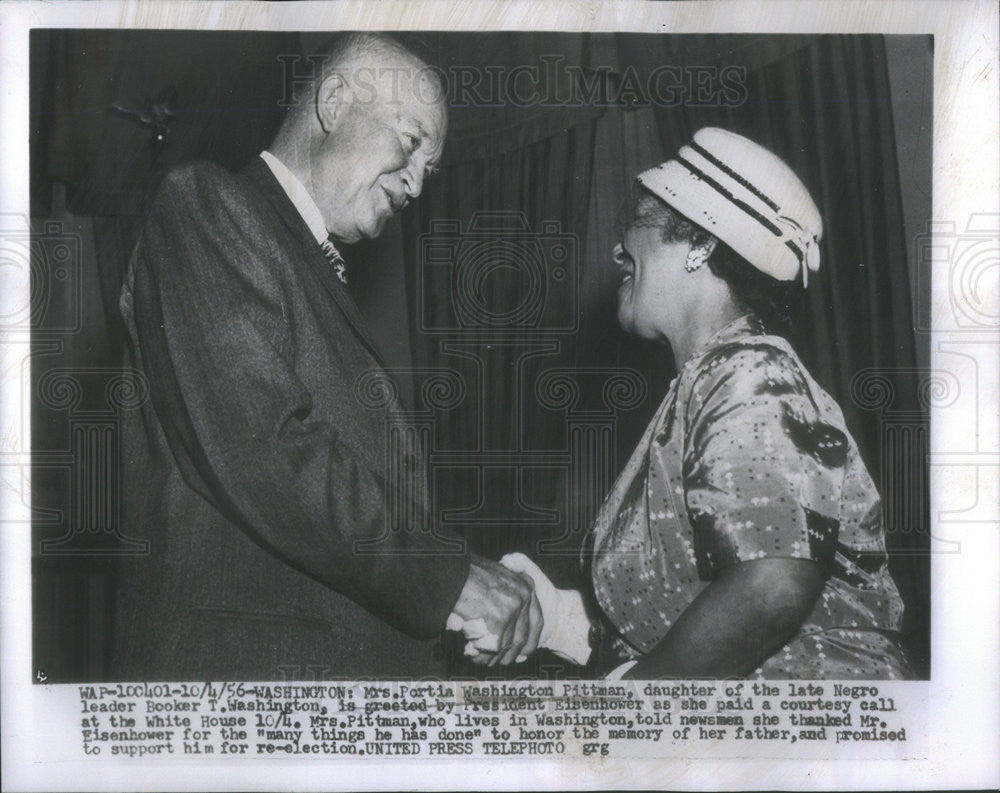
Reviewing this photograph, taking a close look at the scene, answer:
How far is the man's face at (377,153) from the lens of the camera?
A: 2.55 meters

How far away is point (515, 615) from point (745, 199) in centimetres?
126

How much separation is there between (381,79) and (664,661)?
1.70m

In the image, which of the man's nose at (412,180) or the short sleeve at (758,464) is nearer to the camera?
the short sleeve at (758,464)

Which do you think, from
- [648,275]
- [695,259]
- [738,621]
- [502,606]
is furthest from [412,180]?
[738,621]

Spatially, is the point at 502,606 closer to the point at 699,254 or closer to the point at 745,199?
the point at 699,254

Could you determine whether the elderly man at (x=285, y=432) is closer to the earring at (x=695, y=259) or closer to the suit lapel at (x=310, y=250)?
the suit lapel at (x=310, y=250)

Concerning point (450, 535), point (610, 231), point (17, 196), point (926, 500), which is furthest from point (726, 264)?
point (17, 196)

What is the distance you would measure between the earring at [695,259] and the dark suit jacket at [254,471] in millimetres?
862

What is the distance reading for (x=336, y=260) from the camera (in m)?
2.57

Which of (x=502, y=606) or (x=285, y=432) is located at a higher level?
(x=285, y=432)

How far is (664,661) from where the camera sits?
253cm
